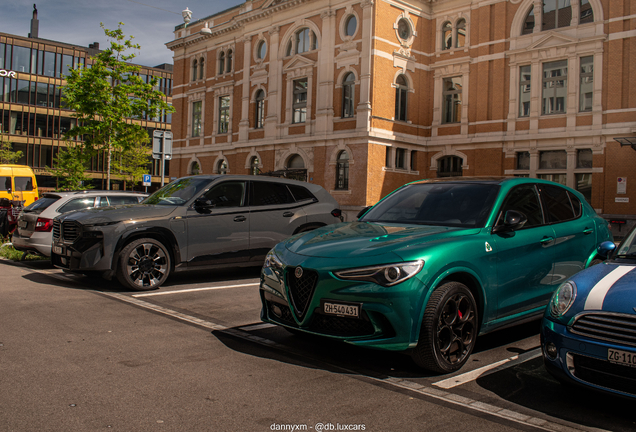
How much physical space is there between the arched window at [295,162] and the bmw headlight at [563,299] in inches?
1127

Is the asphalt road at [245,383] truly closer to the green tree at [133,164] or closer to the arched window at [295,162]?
the arched window at [295,162]

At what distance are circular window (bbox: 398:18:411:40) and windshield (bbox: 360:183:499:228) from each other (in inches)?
1037

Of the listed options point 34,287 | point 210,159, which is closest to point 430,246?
point 34,287

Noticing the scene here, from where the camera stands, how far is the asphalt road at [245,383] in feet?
11.5

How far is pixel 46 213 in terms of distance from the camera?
36.0ft

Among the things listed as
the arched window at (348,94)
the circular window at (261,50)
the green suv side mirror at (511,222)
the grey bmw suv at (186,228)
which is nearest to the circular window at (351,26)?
the arched window at (348,94)

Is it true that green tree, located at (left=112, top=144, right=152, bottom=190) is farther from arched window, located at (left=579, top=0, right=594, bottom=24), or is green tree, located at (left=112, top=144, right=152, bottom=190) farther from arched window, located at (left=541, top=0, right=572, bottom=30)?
arched window, located at (left=579, top=0, right=594, bottom=24)

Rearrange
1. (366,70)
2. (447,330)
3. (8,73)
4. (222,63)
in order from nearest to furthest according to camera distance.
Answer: (447,330)
(366,70)
(222,63)
(8,73)

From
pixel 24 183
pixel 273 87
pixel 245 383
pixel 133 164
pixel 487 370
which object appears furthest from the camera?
pixel 133 164

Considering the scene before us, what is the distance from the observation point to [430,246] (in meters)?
4.52

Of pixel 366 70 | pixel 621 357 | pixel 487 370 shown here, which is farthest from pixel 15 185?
pixel 621 357

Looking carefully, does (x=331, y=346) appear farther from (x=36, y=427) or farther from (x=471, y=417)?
(x=36, y=427)

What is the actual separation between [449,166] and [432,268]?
2758cm

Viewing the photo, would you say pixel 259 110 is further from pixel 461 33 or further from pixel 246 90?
pixel 461 33
